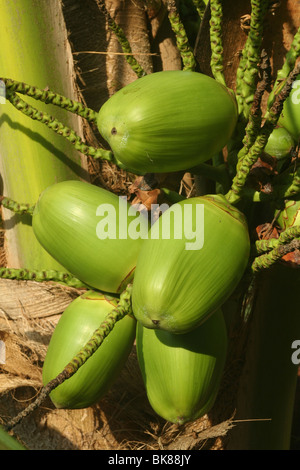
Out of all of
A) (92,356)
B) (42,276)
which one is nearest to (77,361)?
(92,356)

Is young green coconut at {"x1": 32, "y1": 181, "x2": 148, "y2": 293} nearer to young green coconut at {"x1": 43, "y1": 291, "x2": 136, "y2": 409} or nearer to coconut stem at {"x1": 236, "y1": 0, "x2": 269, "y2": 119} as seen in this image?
young green coconut at {"x1": 43, "y1": 291, "x2": 136, "y2": 409}

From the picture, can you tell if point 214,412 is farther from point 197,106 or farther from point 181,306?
point 197,106

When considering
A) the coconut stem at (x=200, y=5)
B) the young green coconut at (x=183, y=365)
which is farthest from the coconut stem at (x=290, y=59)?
the young green coconut at (x=183, y=365)

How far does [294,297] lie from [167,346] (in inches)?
12.7

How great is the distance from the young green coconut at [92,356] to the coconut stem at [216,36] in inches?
15.0

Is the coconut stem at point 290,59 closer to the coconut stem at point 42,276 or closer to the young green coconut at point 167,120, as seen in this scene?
the young green coconut at point 167,120

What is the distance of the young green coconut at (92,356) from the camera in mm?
845

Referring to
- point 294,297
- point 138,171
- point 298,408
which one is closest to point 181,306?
point 138,171

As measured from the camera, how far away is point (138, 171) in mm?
849

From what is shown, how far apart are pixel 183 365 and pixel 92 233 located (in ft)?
0.76

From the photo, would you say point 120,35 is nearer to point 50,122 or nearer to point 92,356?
point 50,122

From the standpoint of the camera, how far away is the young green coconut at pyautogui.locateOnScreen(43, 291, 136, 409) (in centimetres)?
84

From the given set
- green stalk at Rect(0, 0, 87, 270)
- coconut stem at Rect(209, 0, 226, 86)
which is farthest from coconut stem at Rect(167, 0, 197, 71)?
green stalk at Rect(0, 0, 87, 270)

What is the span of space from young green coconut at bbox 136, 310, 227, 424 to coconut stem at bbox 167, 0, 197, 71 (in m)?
0.37
